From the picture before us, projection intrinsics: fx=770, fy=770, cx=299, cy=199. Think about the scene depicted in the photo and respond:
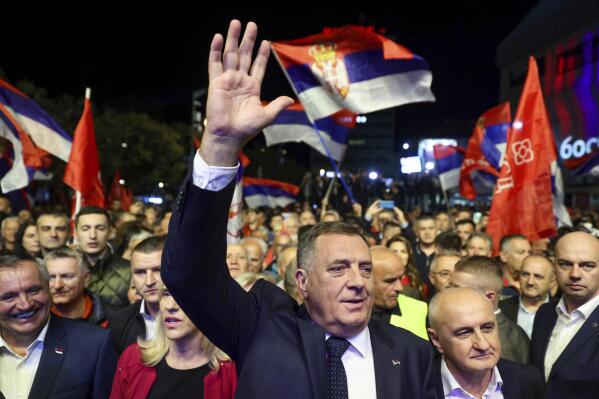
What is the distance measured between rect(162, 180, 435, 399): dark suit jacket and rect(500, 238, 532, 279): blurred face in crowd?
507 centimetres

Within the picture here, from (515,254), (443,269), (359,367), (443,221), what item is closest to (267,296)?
(359,367)

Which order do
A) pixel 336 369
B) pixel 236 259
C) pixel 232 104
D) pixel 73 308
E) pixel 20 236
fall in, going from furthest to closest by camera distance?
pixel 20 236
pixel 236 259
pixel 73 308
pixel 336 369
pixel 232 104

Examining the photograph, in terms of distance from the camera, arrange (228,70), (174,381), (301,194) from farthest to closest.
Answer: (301,194) → (174,381) → (228,70)

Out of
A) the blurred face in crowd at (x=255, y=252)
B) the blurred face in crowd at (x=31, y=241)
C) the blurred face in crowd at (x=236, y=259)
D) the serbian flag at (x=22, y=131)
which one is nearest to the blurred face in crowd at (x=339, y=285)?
the blurred face in crowd at (x=236, y=259)

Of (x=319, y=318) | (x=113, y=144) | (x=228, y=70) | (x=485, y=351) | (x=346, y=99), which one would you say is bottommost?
(x=485, y=351)

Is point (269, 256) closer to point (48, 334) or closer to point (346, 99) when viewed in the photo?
point (346, 99)

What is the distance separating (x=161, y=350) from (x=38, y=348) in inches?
27.1

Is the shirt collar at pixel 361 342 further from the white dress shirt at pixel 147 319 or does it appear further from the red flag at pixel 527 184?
the red flag at pixel 527 184

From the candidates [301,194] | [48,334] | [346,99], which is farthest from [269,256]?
[301,194]

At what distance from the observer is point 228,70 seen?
2.45 m

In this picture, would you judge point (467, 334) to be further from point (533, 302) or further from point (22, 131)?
point (22, 131)

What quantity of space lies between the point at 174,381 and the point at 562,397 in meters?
1.94

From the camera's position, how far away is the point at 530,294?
6.09 meters

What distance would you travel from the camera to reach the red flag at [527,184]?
9594 mm
